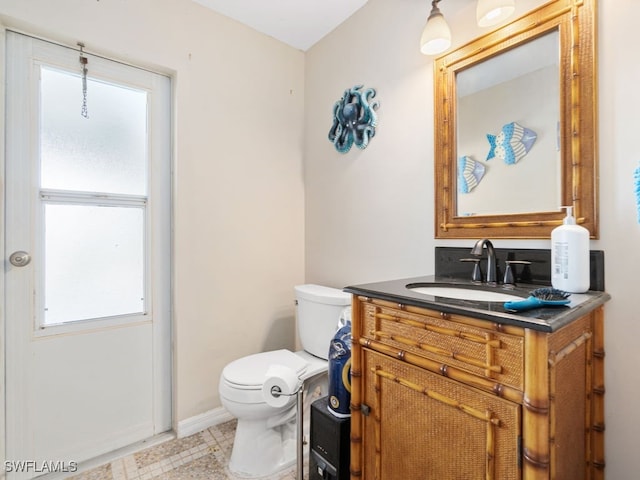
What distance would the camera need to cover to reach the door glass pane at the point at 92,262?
4.83 feet

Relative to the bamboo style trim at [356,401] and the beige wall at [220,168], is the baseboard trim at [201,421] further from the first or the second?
the bamboo style trim at [356,401]

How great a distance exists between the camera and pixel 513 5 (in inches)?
43.4

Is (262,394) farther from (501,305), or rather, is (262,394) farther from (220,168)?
(220,168)

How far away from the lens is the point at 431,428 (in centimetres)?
90

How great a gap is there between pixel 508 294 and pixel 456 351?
13.7 inches

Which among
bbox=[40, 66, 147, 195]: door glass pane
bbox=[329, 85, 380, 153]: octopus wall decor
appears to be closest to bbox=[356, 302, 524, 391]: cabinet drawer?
bbox=[329, 85, 380, 153]: octopus wall decor

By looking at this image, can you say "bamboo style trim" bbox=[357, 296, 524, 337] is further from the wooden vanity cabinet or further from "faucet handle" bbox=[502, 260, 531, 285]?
"faucet handle" bbox=[502, 260, 531, 285]

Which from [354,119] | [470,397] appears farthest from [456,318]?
[354,119]

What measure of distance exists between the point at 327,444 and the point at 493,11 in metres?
1.68

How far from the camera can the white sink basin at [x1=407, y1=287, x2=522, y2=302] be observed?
1.06 metres

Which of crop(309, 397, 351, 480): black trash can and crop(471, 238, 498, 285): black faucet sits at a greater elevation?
crop(471, 238, 498, 285): black faucet

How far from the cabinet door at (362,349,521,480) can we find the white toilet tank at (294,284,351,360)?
58 centimetres

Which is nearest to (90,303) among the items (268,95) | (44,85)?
(44,85)

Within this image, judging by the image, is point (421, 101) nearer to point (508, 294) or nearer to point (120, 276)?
point (508, 294)
